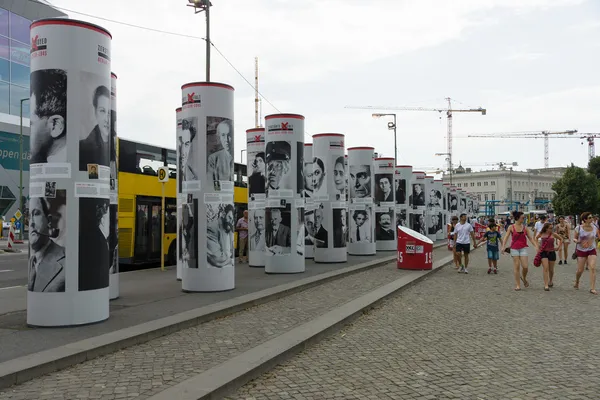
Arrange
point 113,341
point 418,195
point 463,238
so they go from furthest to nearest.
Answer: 1. point 418,195
2. point 463,238
3. point 113,341

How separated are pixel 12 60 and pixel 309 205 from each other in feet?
127

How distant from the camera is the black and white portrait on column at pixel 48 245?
7594mm

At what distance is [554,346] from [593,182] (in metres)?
77.8

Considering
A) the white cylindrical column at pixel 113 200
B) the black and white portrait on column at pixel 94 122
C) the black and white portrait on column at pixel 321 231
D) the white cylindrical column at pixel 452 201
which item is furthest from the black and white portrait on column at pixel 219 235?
the white cylindrical column at pixel 452 201

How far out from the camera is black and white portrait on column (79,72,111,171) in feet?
25.6

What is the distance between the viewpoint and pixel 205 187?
11109mm

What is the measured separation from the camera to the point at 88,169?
308 inches

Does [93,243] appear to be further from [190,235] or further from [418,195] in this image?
[418,195]

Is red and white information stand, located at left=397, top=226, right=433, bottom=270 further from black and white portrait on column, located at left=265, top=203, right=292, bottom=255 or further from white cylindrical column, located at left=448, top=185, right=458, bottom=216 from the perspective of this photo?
white cylindrical column, located at left=448, top=185, right=458, bottom=216

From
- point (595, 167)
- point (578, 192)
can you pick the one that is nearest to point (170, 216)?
point (578, 192)

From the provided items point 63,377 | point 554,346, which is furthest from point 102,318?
point 554,346

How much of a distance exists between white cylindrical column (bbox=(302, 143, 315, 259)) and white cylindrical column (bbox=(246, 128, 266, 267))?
1.68 m

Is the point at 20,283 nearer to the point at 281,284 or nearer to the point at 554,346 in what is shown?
the point at 281,284

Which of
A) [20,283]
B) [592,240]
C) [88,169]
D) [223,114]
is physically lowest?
[20,283]
